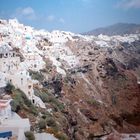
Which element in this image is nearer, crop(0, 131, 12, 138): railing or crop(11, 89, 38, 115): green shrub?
crop(0, 131, 12, 138): railing

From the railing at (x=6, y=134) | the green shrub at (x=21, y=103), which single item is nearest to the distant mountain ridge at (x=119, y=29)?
the green shrub at (x=21, y=103)

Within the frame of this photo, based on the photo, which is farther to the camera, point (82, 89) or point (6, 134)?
point (82, 89)

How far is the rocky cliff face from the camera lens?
38.0 feet

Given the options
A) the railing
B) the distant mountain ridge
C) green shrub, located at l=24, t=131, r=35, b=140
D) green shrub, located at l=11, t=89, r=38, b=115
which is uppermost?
the distant mountain ridge

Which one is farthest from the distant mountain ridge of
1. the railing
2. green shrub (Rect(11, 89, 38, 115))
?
the railing

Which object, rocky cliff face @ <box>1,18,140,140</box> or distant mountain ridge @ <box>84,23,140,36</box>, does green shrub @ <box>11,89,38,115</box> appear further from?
distant mountain ridge @ <box>84,23,140,36</box>

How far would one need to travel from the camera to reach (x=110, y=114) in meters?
15.9

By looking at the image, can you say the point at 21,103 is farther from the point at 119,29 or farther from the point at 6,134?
the point at 119,29

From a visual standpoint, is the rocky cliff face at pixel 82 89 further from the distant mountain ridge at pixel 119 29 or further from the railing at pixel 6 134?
the distant mountain ridge at pixel 119 29

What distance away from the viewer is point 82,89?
16719mm

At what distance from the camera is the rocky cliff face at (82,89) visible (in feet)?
38.0

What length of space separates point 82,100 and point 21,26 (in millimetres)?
7126

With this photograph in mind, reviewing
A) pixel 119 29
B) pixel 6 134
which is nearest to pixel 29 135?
pixel 6 134

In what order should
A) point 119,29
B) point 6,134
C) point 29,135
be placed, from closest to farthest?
point 6,134, point 29,135, point 119,29
